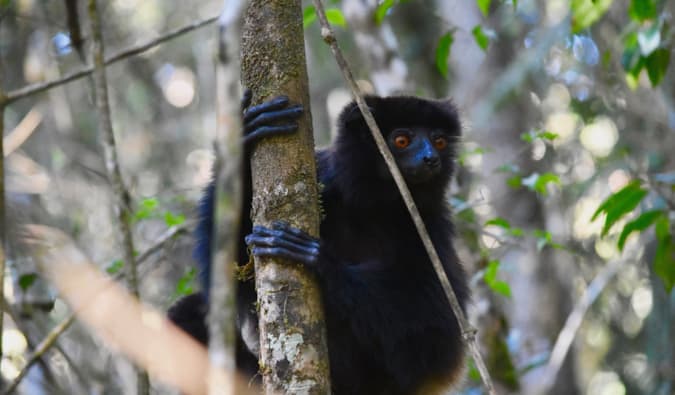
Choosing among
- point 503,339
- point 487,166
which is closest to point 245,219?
point 503,339

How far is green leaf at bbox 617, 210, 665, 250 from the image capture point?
211 inches

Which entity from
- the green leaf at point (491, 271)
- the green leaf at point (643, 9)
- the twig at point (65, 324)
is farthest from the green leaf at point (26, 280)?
the green leaf at point (643, 9)

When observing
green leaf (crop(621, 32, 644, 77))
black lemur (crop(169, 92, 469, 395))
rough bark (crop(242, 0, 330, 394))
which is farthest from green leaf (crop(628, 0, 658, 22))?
rough bark (crop(242, 0, 330, 394))

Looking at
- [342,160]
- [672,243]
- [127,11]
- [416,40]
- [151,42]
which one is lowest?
[672,243]

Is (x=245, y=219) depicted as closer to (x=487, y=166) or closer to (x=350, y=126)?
(x=350, y=126)

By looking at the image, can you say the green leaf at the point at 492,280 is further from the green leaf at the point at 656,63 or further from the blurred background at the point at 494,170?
the green leaf at the point at 656,63

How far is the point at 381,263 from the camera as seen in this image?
5.75 meters

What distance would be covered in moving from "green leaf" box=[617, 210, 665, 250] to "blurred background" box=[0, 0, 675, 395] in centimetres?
1

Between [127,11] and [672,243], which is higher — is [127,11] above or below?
above

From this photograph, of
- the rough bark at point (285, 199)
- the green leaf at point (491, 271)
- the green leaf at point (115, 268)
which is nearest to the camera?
the rough bark at point (285, 199)

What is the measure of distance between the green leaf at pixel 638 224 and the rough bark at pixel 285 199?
8.41ft

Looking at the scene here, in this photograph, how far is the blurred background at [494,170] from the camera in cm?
645

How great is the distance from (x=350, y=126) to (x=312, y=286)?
279 centimetres

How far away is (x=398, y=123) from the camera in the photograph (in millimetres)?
6168
